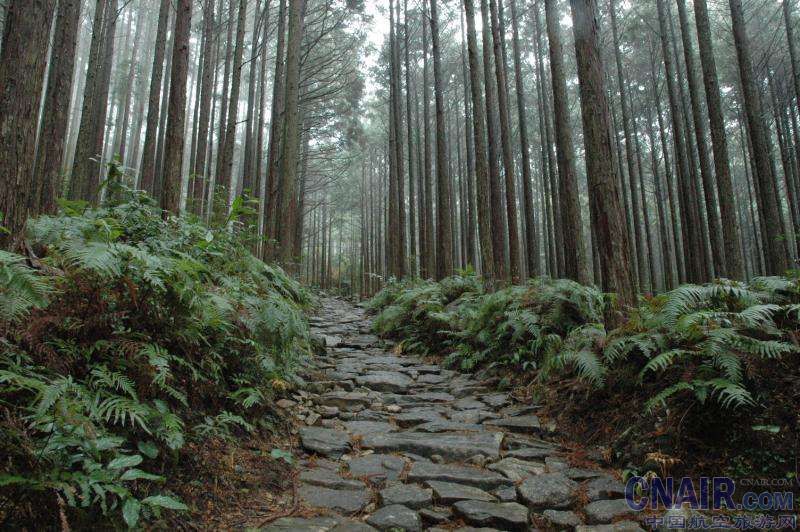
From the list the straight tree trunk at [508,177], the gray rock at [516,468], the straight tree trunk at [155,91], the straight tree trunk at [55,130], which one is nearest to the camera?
the gray rock at [516,468]

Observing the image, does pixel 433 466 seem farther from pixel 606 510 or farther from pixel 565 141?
pixel 565 141

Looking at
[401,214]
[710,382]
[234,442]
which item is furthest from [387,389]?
[401,214]

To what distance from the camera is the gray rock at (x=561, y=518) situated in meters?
2.67

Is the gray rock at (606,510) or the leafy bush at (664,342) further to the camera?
the leafy bush at (664,342)

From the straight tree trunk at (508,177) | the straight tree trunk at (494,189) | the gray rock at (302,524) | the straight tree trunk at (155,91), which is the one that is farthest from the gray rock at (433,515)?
the straight tree trunk at (155,91)

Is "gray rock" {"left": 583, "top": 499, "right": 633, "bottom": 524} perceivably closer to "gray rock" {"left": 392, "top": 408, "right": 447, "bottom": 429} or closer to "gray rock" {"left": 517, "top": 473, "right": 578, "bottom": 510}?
"gray rock" {"left": 517, "top": 473, "right": 578, "bottom": 510}

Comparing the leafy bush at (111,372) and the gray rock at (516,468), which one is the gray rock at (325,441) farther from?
the gray rock at (516,468)

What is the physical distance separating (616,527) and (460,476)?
1078 mm

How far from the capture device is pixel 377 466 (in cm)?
350

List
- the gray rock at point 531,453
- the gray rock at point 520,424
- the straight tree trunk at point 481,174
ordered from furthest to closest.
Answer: the straight tree trunk at point 481,174 → the gray rock at point 520,424 → the gray rock at point 531,453

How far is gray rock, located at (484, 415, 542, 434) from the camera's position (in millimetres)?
4297

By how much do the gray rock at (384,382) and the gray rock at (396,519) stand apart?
3.04 meters

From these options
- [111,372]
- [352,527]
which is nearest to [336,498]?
[352,527]

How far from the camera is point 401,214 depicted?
16.5 m
